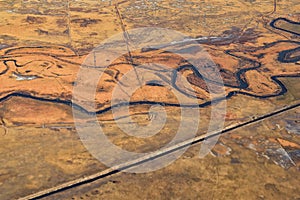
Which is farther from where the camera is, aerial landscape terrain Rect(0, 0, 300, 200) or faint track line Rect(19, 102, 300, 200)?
aerial landscape terrain Rect(0, 0, 300, 200)

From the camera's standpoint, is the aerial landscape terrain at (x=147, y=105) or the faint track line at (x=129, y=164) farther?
the aerial landscape terrain at (x=147, y=105)

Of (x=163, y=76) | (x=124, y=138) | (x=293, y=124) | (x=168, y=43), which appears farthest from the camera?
(x=168, y=43)

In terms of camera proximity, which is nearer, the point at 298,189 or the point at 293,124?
the point at 298,189

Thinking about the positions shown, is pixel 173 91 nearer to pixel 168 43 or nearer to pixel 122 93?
pixel 122 93

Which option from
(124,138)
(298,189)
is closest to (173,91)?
(124,138)

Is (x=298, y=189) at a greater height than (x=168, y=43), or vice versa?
(x=168, y=43)

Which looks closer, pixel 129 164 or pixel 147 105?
pixel 129 164

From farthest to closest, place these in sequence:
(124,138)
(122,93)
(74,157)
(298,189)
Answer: (122,93)
(124,138)
(74,157)
(298,189)

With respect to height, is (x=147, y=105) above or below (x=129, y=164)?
above
